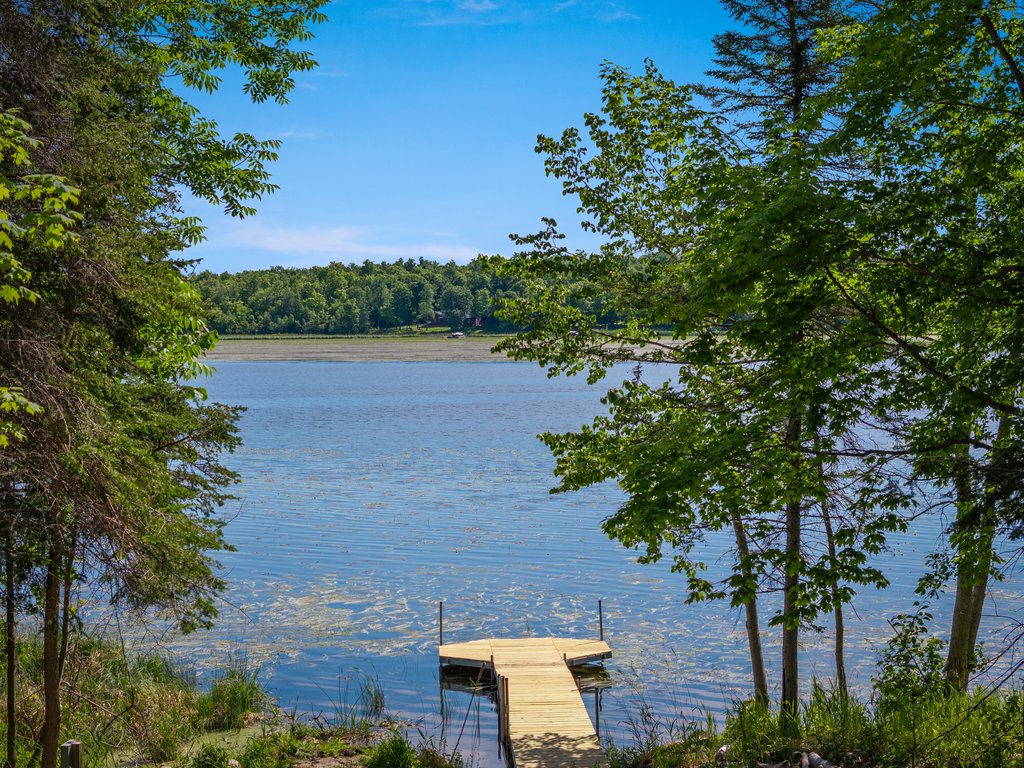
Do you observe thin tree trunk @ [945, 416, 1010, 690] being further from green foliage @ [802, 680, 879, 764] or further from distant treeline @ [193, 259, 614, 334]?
distant treeline @ [193, 259, 614, 334]

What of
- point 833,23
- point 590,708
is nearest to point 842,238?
point 833,23

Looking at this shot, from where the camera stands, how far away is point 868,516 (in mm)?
10508

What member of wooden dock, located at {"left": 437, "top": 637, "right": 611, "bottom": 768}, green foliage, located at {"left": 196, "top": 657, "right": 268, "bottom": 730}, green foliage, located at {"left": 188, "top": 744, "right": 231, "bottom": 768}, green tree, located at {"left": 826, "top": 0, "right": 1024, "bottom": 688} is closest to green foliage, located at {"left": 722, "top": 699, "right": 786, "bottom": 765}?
wooden dock, located at {"left": 437, "top": 637, "right": 611, "bottom": 768}

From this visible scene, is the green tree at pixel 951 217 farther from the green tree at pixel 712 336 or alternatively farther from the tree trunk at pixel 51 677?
the tree trunk at pixel 51 677

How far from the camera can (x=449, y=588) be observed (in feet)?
73.0

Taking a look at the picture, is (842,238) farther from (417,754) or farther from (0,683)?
(0,683)

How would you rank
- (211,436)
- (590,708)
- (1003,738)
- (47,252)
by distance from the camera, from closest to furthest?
(1003,738), (47,252), (211,436), (590,708)

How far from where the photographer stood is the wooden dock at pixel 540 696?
1243 centimetres

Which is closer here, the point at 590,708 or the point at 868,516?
the point at 868,516

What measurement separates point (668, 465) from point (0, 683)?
971 centimetres

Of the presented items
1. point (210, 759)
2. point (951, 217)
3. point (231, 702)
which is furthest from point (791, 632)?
point (231, 702)

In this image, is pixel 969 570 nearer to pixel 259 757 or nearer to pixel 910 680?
pixel 910 680

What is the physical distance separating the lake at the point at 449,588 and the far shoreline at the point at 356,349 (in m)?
66.6

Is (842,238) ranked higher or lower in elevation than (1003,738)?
higher
